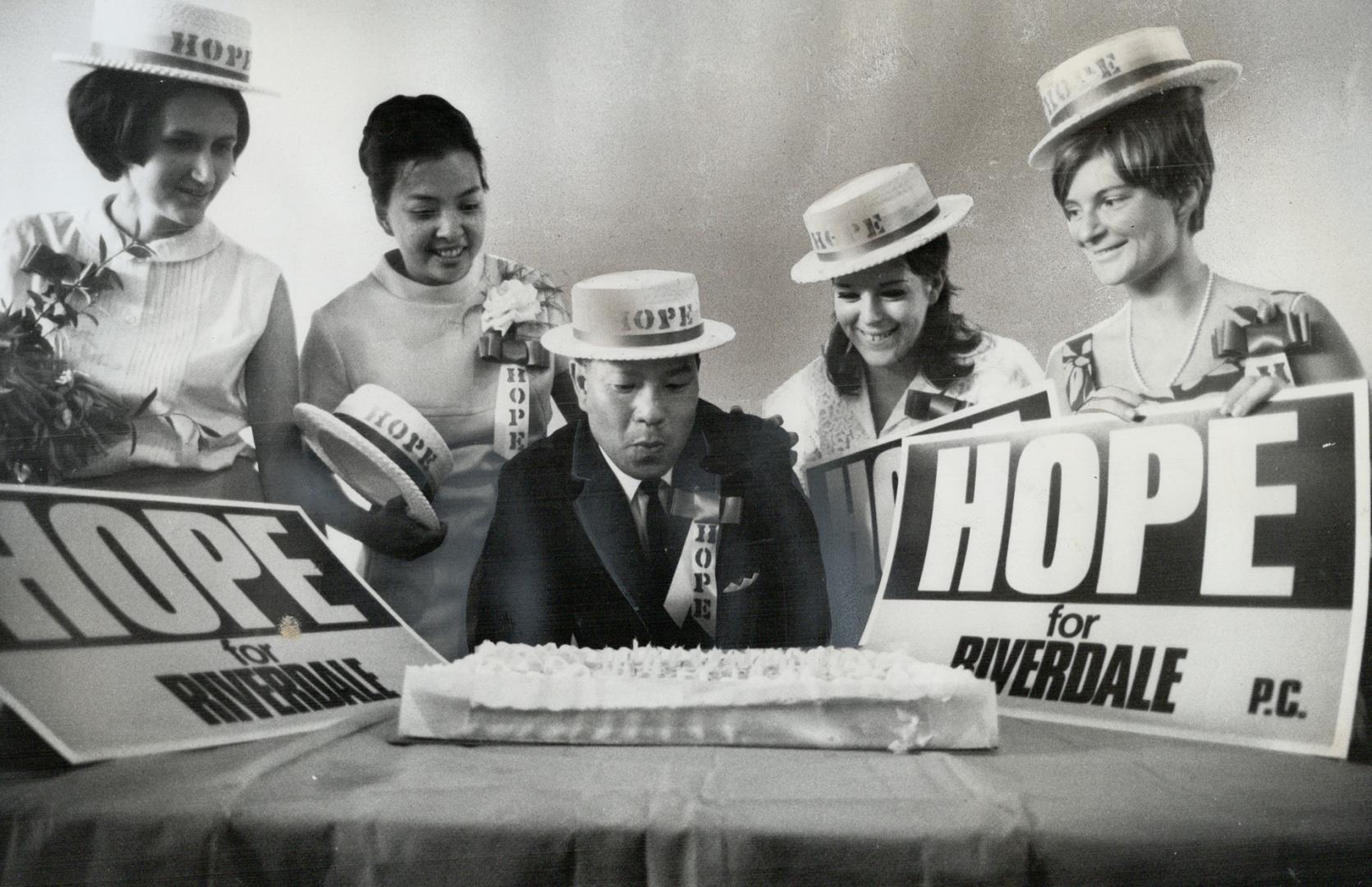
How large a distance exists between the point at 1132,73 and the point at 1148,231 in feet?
0.80

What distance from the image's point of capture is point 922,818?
3.61 ft

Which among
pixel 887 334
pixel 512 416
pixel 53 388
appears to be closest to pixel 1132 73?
pixel 887 334

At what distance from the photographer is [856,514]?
5.52 ft

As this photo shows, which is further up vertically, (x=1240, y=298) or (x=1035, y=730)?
(x=1240, y=298)

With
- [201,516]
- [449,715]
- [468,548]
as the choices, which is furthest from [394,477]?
[449,715]

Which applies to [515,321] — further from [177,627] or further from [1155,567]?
[1155,567]

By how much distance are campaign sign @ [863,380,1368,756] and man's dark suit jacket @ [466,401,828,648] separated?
164 millimetres

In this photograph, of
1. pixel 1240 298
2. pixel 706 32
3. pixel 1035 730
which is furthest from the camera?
pixel 706 32

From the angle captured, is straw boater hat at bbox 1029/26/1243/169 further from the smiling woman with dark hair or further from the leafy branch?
the leafy branch

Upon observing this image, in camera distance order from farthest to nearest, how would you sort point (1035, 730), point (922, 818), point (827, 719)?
point (1035, 730)
point (827, 719)
point (922, 818)

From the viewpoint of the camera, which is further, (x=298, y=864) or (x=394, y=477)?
(x=394, y=477)

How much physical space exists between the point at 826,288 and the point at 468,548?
741mm

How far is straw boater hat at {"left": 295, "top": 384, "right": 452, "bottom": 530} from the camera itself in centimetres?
170

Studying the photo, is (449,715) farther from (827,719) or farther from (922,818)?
(922,818)
